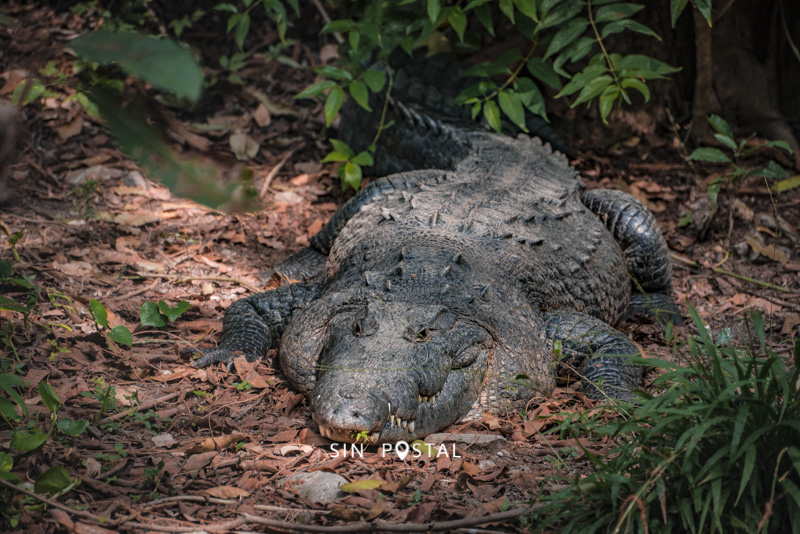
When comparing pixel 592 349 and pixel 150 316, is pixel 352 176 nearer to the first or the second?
pixel 150 316

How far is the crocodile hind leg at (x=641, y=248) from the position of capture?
5203 mm

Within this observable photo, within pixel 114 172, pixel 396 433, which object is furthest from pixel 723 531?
pixel 114 172

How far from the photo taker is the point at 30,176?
19.3 ft

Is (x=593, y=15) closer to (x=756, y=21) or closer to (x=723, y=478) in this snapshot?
(x=756, y=21)

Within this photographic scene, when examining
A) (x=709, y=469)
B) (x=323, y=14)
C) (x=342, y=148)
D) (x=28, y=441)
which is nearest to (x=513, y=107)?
(x=342, y=148)

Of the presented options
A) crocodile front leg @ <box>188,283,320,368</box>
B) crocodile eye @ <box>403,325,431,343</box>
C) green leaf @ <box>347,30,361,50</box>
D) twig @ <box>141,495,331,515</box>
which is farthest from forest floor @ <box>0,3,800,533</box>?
green leaf @ <box>347,30,361,50</box>

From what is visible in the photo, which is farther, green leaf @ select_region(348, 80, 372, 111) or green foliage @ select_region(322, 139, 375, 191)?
green foliage @ select_region(322, 139, 375, 191)

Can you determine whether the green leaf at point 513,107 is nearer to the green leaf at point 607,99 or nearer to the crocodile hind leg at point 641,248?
the green leaf at point 607,99

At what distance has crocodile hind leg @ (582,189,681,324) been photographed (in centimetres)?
520

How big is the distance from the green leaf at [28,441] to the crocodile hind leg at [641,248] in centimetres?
396

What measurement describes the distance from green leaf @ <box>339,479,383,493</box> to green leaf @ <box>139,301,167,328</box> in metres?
1.91

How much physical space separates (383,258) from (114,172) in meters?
3.36

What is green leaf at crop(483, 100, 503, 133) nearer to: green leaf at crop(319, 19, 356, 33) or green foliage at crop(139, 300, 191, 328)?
green leaf at crop(319, 19, 356, 33)

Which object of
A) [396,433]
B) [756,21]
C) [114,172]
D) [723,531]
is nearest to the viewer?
[723,531]
